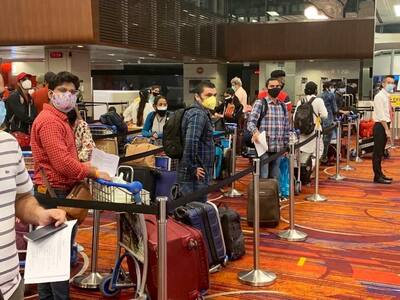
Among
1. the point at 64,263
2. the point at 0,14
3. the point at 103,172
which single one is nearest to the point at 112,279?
the point at 103,172

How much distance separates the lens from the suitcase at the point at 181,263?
11.5 ft

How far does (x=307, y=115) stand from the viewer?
26.3ft

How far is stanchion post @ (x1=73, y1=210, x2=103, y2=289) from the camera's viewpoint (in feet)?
13.8

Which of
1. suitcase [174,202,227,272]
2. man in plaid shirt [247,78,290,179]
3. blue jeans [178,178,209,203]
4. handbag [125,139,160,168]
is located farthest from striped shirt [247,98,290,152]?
suitcase [174,202,227,272]

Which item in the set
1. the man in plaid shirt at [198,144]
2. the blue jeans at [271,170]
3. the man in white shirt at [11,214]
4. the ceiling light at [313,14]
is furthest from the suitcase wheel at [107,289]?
the ceiling light at [313,14]

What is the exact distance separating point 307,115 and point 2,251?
6.66 m

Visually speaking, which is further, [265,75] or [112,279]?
[265,75]

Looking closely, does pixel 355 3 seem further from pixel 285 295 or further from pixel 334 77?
pixel 285 295

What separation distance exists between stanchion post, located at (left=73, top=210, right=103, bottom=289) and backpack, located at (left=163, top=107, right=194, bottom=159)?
1061 mm

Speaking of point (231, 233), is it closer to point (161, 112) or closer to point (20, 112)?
point (161, 112)

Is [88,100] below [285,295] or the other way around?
the other way around

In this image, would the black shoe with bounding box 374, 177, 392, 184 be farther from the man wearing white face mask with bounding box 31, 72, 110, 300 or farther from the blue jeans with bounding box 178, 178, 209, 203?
the man wearing white face mask with bounding box 31, 72, 110, 300

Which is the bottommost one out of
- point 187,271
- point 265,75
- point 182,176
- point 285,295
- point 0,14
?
point 285,295

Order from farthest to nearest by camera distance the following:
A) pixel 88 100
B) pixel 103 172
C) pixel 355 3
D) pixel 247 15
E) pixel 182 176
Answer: pixel 247 15 → pixel 355 3 → pixel 88 100 → pixel 182 176 → pixel 103 172
